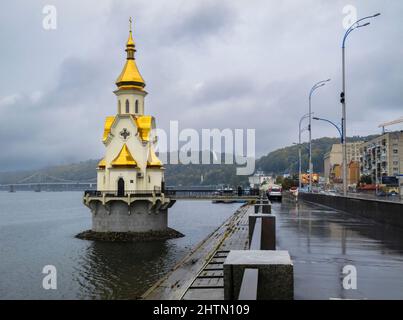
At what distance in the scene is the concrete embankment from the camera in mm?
20031

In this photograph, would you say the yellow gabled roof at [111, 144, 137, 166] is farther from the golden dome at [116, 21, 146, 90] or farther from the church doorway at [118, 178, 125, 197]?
the golden dome at [116, 21, 146, 90]

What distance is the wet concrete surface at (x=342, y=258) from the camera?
27.5 feet

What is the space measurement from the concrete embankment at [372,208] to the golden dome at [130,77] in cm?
2812

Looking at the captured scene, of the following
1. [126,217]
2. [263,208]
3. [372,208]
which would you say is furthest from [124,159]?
[263,208]

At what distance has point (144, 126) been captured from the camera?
179 ft

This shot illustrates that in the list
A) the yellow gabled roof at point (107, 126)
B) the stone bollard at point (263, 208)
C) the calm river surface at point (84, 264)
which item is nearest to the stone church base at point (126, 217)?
the calm river surface at point (84, 264)

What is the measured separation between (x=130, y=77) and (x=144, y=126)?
6.25 meters

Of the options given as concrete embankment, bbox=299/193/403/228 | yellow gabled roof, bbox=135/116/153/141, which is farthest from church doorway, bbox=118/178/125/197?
concrete embankment, bbox=299/193/403/228

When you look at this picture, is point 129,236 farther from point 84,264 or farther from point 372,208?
point 372,208

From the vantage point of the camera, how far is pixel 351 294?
8102 mm
